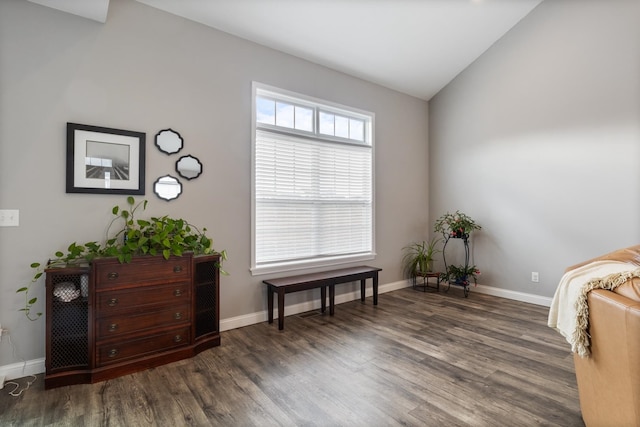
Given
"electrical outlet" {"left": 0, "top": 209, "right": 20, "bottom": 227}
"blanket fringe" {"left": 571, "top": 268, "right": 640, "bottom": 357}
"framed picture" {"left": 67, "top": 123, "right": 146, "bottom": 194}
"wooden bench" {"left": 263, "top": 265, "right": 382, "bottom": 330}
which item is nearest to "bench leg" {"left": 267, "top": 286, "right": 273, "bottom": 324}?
"wooden bench" {"left": 263, "top": 265, "right": 382, "bottom": 330}

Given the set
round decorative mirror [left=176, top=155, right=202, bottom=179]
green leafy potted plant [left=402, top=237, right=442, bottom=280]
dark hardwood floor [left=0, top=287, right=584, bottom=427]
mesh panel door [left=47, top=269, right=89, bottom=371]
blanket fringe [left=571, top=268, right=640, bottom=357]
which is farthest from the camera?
green leafy potted plant [left=402, top=237, right=442, bottom=280]

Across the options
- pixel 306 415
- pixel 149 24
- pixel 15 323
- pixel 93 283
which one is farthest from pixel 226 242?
pixel 149 24

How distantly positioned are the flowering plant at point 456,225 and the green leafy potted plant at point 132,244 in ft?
10.6

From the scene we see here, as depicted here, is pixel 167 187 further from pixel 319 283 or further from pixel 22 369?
pixel 319 283

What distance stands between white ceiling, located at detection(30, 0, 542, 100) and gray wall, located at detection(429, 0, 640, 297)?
451mm

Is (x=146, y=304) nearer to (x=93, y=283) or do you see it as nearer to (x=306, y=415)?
(x=93, y=283)

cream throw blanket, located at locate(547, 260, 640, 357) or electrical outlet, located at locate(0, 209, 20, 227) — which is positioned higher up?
electrical outlet, located at locate(0, 209, 20, 227)

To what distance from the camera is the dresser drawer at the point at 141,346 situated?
225cm

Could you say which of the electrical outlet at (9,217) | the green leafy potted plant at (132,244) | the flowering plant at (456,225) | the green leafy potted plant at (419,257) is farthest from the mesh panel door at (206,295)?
the flowering plant at (456,225)

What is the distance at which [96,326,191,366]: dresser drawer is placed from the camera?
225cm

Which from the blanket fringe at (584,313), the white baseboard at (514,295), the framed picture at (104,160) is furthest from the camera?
the white baseboard at (514,295)

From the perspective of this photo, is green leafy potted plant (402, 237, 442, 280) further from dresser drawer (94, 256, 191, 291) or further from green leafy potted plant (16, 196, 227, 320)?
dresser drawer (94, 256, 191, 291)

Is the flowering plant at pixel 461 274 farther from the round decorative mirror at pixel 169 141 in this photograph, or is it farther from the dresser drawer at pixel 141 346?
the round decorative mirror at pixel 169 141

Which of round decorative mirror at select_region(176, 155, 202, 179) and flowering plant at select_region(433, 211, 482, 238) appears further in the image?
flowering plant at select_region(433, 211, 482, 238)
